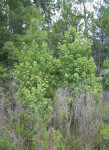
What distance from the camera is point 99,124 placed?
4.62 meters

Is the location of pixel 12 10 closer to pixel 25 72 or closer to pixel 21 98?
pixel 25 72

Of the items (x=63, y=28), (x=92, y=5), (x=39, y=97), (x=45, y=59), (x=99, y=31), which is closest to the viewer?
(x=39, y=97)

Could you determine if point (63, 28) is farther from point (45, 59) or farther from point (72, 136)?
point (72, 136)

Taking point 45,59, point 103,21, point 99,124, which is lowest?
point 99,124

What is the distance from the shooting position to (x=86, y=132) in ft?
14.4

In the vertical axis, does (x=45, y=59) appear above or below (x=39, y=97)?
above

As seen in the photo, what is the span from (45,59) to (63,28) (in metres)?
11.3

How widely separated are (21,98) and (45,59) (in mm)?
2230

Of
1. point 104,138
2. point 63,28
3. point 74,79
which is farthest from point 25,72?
point 63,28

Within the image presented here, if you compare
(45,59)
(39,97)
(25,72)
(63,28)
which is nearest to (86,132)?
(39,97)

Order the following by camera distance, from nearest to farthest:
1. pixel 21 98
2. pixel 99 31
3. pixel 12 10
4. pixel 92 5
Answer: pixel 21 98 → pixel 12 10 → pixel 99 31 → pixel 92 5

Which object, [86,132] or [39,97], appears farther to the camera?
[39,97]

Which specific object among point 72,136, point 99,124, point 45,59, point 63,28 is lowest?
point 72,136

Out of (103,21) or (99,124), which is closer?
(99,124)
